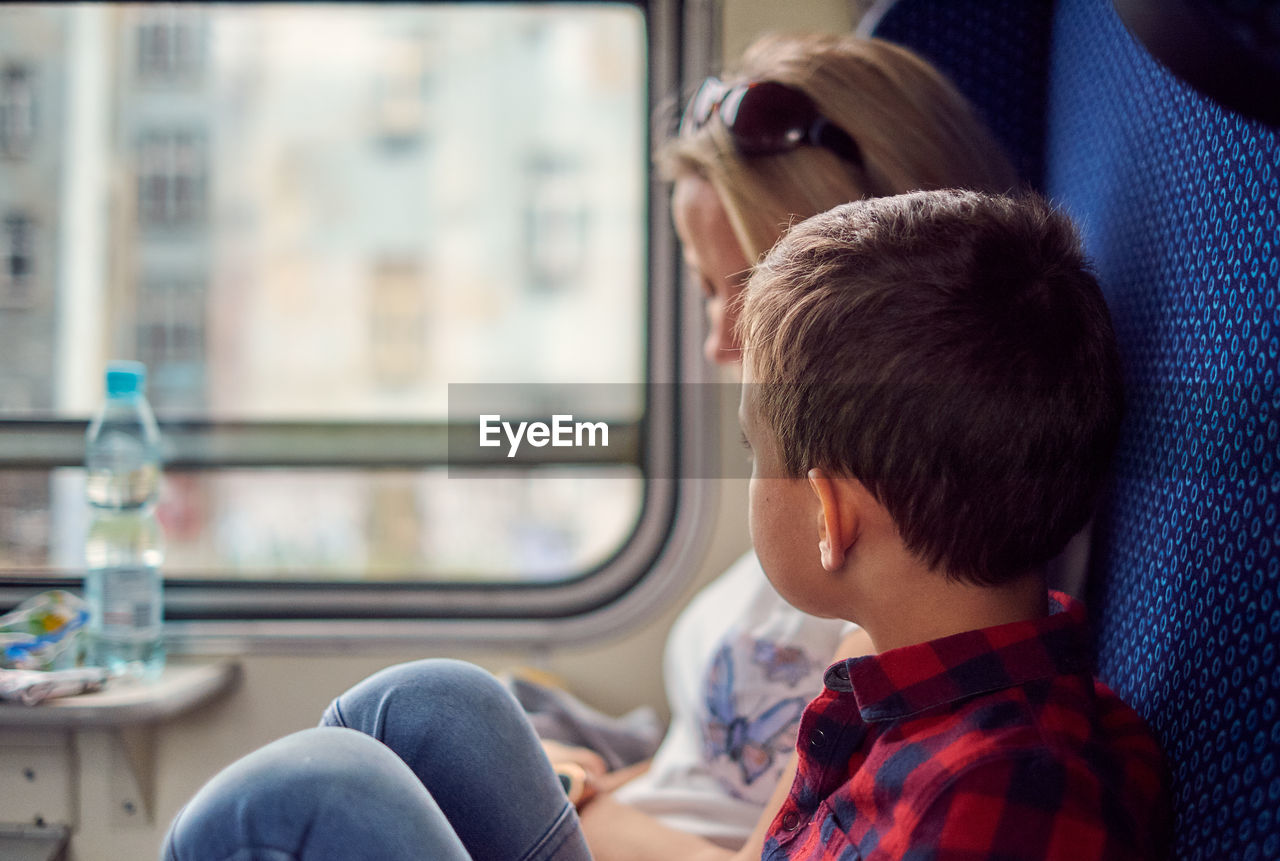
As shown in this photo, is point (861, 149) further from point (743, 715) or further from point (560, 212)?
point (560, 212)

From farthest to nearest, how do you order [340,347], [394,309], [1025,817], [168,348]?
[394,309], [340,347], [168,348], [1025,817]

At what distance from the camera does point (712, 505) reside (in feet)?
5.41

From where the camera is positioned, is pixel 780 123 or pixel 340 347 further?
pixel 340 347

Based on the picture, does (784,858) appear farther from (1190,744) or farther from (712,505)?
(712,505)

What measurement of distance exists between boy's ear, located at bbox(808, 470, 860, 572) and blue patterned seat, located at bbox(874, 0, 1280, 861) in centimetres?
22

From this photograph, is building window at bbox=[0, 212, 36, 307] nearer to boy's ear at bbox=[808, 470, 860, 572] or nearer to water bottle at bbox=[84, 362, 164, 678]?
water bottle at bbox=[84, 362, 164, 678]

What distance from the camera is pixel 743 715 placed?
107 centimetres

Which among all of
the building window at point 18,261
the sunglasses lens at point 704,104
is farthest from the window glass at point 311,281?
the sunglasses lens at point 704,104

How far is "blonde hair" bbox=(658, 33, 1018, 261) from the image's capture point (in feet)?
3.34

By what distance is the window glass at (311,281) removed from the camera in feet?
5.53

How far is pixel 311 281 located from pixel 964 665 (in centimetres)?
177

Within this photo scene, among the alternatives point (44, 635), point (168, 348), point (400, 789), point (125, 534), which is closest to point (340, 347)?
point (168, 348)

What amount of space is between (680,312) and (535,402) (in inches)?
11.5

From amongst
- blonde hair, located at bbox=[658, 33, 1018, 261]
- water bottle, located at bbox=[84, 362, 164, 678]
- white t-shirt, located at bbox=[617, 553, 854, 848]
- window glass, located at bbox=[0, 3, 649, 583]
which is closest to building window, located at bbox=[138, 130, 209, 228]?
window glass, located at bbox=[0, 3, 649, 583]
